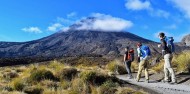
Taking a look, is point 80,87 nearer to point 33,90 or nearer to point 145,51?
point 33,90

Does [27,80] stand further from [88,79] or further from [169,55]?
[169,55]

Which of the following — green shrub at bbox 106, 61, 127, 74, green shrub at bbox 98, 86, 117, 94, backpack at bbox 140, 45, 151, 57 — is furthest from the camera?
green shrub at bbox 106, 61, 127, 74

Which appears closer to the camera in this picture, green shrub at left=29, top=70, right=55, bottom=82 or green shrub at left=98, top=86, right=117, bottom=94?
green shrub at left=98, top=86, right=117, bottom=94

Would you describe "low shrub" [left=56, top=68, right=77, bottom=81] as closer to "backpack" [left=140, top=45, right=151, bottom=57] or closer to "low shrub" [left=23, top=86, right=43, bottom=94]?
"backpack" [left=140, top=45, right=151, bottom=57]

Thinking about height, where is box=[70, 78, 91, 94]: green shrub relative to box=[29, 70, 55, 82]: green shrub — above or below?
below

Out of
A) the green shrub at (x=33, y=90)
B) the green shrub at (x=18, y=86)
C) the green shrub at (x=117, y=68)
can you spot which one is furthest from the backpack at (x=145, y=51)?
the green shrub at (x=117, y=68)

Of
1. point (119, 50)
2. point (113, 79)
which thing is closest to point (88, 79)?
point (113, 79)

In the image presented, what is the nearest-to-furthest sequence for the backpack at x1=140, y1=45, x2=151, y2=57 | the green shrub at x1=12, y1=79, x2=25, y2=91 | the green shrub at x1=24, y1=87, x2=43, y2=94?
the green shrub at x1=24, y1=87, x2=43, y2=94, the green shrub at x1=12, y1=79, x2=25, y2=91, the backpack at x1=140, y1=45, x2=151, y2=57

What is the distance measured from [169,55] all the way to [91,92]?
4175 mm

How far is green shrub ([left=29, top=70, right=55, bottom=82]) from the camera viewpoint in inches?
708

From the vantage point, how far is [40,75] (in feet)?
60.3

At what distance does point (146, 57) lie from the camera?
18.4 meters

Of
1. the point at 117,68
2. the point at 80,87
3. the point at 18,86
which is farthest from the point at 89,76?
the point at 117,68

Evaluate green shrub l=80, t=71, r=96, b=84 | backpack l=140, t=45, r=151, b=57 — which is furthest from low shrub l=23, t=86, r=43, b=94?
backpack l=140, t=45, r=151, b=57
